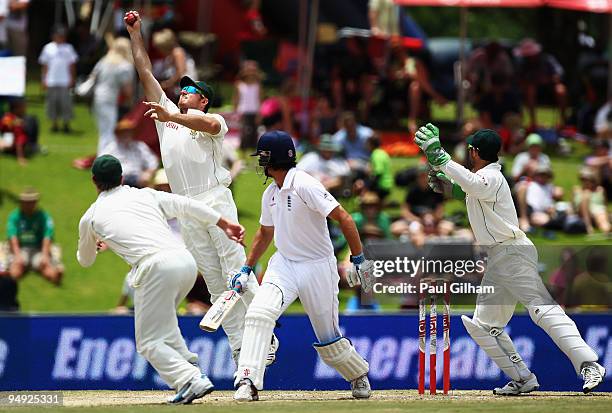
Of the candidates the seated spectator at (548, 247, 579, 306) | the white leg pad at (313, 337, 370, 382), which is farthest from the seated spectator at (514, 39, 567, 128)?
the white leg pad at (313, 337, 370, 382)

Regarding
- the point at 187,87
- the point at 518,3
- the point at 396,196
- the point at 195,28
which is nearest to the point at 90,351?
the point at 187,87

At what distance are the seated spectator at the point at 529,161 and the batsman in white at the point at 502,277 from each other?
870cm

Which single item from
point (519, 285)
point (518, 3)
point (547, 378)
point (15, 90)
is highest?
point (518, 3)

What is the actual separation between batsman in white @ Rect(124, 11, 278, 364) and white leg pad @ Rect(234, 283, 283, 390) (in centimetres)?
86

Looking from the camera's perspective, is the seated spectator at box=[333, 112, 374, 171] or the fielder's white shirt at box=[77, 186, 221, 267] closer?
the fielder's white shirt at box=[77, 186, 221, 267]

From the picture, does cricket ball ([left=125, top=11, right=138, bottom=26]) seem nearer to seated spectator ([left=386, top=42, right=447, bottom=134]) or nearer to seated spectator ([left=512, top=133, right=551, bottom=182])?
seated spectator ([left=512, top=133, right=551, bottom=182])

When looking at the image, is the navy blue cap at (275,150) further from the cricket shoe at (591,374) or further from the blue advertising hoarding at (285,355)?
the blue advertising hoarding at (285,355)

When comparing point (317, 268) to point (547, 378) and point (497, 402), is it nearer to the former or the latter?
point (497, 402)

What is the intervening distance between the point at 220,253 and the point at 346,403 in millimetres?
1769

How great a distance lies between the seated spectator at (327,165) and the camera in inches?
737

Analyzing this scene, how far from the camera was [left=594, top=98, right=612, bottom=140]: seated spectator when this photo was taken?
22344 mm

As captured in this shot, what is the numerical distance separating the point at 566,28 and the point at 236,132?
861cm

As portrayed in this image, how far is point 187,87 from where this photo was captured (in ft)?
37.9

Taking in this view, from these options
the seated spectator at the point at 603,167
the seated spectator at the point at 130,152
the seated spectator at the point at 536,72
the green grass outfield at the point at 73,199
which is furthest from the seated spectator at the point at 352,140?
the seated spectator at the point at 536,72
